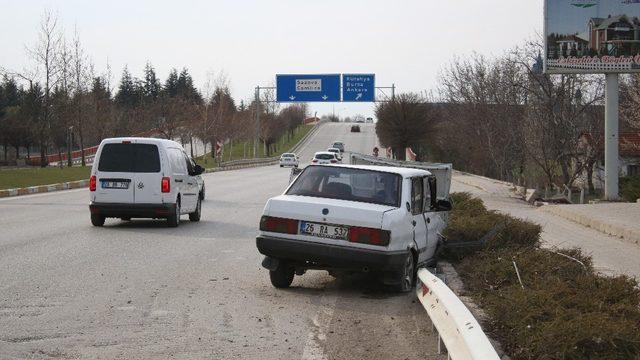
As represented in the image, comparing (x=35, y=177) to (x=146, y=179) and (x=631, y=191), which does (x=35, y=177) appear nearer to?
(x=146, y=179)

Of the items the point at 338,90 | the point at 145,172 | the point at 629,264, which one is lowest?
the point at 629,264

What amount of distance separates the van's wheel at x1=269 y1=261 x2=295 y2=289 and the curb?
9.32 metres

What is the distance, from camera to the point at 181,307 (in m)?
8.48

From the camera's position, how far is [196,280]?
33.8 feet

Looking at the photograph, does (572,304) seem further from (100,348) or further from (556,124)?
(556,124)

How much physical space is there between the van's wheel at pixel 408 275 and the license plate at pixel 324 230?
0.75 metres

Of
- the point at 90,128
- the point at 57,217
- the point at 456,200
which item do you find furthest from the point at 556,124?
the point at 90,128

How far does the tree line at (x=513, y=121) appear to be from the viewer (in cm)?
3647

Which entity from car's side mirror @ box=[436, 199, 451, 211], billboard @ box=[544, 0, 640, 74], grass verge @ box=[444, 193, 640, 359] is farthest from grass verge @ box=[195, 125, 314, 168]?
car's side mirror @ box=[436, 199, 451, 211]

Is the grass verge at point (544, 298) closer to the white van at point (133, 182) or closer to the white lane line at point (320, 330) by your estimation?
the white lane line at point (320, 330)

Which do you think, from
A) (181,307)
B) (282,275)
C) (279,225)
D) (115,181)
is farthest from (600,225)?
(181,307)

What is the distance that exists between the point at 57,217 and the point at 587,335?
16.1 meters

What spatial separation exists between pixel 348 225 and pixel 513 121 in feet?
120

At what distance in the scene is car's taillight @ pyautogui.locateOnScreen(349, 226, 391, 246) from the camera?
9.01 m
